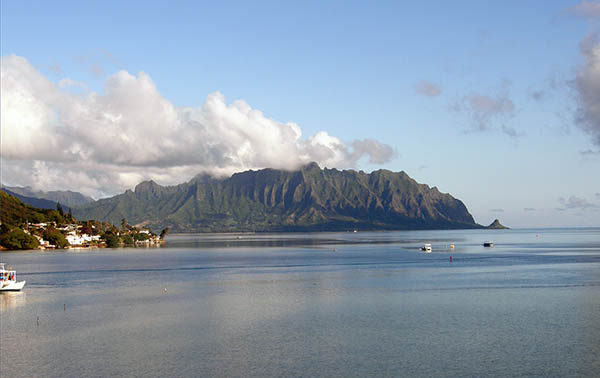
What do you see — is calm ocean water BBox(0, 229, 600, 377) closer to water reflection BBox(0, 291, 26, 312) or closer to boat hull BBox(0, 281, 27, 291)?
water reflection BBox(0, 291, 26, 312)

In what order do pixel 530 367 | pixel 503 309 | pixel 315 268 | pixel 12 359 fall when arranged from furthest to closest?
pixel 315 268 → pixel 503 309 → pixel 12 359 → pixel 530 367

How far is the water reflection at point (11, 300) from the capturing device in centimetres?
9091

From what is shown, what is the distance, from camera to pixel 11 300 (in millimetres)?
98625

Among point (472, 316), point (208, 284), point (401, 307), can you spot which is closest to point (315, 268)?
point (208, 284)

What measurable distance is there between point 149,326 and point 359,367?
31.7 m

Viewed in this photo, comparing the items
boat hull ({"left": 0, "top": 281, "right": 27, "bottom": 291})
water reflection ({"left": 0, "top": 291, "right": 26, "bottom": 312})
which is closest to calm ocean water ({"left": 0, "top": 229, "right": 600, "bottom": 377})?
water reflection ({"left": 0, "top": 291, "right": 26, "bottom": 312})

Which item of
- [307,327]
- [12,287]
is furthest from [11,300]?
[307,327]

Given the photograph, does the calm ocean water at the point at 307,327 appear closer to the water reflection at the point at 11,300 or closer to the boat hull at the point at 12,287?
the water reflection at the point at 11,300

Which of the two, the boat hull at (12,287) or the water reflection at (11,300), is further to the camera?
the boat hull at (12,287)

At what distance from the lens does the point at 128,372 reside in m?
50.9

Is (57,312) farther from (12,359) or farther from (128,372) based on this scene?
(128,372)

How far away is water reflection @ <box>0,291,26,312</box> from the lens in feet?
298

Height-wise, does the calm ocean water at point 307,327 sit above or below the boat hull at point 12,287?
below

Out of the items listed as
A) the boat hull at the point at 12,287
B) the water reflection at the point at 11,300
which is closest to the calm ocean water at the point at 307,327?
the water reflection at the point at 11,300
